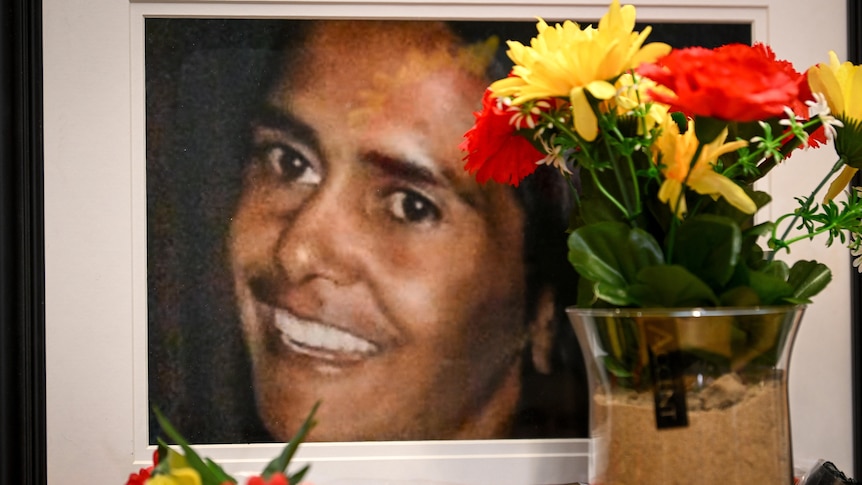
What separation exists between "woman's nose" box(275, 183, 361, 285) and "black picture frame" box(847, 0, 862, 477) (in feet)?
1.61

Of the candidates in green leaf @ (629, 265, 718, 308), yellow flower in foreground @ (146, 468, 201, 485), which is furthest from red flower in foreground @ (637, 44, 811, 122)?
yellow flower in foreground @ (146, 468, 201, 485)

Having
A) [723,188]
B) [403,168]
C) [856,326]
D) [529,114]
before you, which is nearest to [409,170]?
[403,168]

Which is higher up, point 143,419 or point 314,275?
point 314,275

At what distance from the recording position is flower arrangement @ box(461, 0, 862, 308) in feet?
1.47

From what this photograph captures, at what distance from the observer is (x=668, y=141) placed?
472mm

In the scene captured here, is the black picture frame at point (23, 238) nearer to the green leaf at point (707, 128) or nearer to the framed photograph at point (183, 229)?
the framed photograph at point (183, 229)

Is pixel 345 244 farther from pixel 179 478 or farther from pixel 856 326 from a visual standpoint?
pixel 856 326

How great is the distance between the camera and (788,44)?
696 millimetres

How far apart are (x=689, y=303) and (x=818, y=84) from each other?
0.20 metres

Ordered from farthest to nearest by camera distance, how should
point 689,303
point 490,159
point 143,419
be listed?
point 143,419, point 490,159, point 689,303

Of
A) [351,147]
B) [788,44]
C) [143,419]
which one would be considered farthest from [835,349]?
[143,419]

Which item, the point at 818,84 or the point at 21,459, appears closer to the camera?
the point at 818,84

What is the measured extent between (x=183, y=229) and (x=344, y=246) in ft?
0.51

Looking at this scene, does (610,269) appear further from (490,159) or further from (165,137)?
(165,137)
